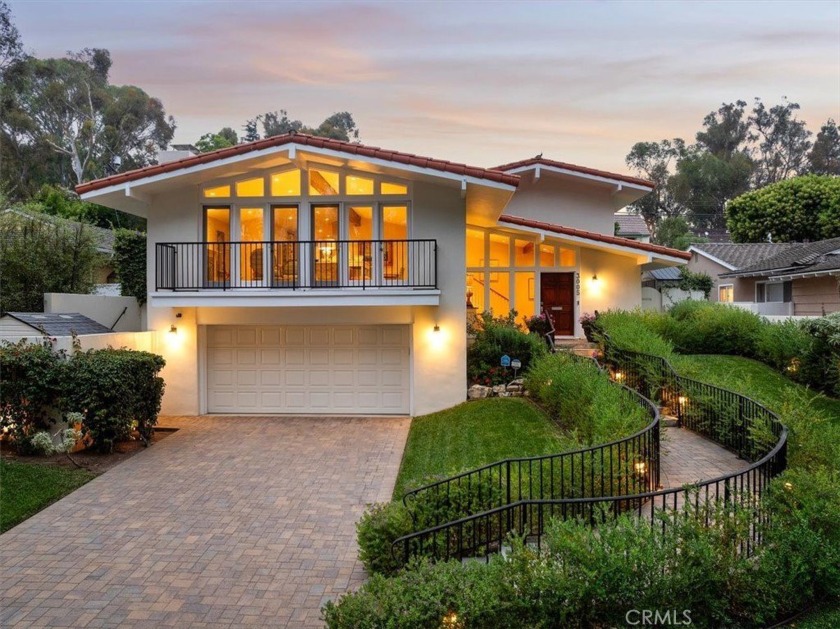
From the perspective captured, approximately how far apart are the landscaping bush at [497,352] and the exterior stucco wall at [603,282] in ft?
12.2

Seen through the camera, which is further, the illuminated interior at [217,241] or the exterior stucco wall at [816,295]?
the exterior stucco wall at [816,295]

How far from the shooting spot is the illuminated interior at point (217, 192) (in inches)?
517

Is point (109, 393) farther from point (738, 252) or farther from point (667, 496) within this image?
point (738, 252)

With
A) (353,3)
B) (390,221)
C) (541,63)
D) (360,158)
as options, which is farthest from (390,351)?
(541,63)

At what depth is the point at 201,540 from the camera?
21.5 feet

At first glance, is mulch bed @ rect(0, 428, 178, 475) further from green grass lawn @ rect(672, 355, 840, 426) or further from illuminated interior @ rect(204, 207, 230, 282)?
green grass lawn @ rect(672, 355, 840, 426)

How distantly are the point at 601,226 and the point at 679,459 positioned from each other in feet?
36.8

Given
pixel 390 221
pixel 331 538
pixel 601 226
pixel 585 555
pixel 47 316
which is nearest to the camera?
pixel 585 555

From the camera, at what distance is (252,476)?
8.90 metres

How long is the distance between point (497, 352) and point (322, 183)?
588 cm

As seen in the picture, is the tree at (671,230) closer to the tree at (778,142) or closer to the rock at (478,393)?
the tree at (778,142)

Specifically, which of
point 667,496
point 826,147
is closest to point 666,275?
point 667,496

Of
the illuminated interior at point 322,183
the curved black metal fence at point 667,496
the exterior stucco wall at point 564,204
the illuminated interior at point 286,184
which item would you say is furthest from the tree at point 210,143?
the curved black metal fence at point 667,496

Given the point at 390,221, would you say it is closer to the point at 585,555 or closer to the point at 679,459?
the point at 679,459
